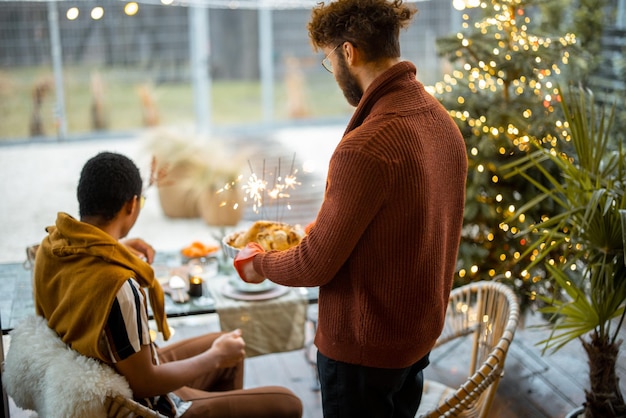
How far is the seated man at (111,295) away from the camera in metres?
1.73

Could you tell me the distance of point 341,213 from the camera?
150 cm

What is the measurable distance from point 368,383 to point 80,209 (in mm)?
814

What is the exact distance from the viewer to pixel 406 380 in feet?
5.96

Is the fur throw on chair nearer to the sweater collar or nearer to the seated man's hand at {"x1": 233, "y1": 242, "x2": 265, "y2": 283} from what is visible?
the seated man's hand at {"x1": 233, "y1": 242, "x2": 265, "y2": 283}

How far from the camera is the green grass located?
20.7 feet

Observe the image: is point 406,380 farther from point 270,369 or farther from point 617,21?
point 617,21

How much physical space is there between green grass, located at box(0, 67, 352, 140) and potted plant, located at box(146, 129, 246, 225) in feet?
2.22

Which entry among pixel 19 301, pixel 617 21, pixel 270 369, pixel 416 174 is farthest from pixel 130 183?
pixel 617 21

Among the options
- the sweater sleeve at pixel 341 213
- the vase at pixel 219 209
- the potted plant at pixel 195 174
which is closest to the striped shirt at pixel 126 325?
the sweater sleeve at pixel 341 213

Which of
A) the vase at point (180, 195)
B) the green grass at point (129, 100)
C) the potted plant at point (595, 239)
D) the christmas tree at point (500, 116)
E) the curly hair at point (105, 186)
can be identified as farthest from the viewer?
the green grass at point (129, 100)

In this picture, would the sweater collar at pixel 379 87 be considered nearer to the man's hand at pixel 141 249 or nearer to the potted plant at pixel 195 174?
the man's hand at pixel 141 249

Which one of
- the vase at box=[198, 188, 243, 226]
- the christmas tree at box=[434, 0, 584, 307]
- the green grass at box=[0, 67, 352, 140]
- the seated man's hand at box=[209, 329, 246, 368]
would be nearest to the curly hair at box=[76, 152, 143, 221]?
the seated man's hand at box=[209, 329, 246, 368]

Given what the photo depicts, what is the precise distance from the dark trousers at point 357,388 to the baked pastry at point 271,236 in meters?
0.39

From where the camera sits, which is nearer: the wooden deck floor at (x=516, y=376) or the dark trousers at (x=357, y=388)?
the dark trousers at (x=357, y=388)
